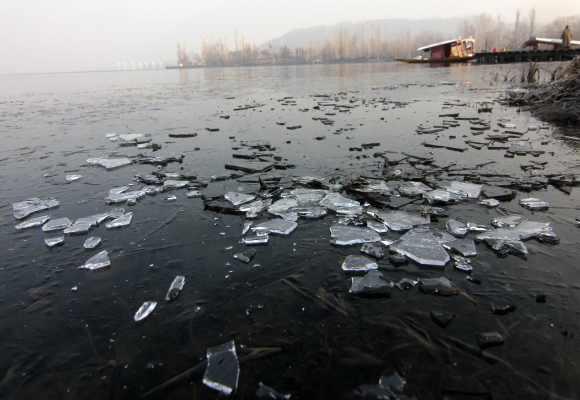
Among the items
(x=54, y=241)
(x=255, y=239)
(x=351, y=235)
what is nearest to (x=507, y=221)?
(x=351, y=235)

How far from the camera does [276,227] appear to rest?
4422 millimetres

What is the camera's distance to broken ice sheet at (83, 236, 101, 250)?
414 cm

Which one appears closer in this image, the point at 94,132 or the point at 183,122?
the point at 94,132

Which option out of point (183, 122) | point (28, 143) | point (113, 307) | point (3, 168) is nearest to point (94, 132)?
point (28, 143)

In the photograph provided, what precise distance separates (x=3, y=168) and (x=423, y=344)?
9348 millimetres

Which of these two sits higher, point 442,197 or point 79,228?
point 442,197

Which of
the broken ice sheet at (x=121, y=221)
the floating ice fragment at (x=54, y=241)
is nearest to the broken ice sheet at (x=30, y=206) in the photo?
the floating ice fragment at (x=54, y=241)

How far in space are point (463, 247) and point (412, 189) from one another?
1.81 m

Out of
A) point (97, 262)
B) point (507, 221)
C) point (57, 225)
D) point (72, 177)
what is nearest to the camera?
point (97, 262)

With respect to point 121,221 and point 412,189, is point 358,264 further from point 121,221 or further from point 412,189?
point 121,221

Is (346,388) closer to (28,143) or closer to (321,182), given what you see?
(321,182)

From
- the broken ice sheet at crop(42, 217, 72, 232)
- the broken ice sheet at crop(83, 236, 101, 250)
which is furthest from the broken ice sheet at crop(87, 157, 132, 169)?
the broken ice sheet at crop(83, 236, 101, 250)

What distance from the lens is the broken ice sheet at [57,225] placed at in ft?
15.1

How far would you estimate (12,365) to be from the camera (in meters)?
2.59
